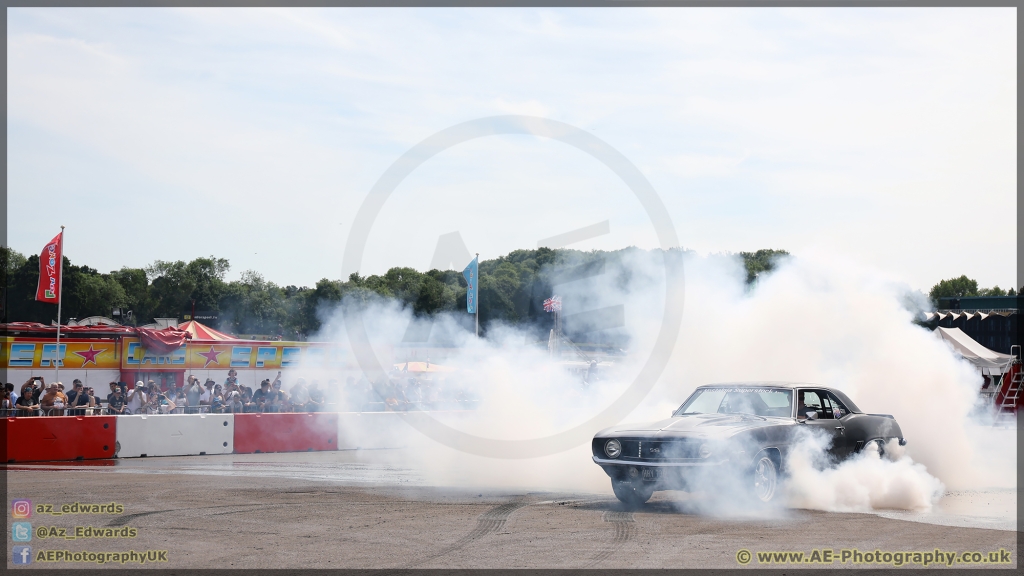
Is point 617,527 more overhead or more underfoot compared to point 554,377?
more underfoot

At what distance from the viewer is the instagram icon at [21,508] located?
7.77 meters

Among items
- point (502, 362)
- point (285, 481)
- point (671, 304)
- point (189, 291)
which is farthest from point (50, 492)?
point (189, 291)

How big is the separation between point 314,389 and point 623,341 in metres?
7.43

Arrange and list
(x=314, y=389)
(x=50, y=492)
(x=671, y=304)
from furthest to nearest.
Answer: (x=314, y=389) < (x=671, y=304) < (x=50, y=492)

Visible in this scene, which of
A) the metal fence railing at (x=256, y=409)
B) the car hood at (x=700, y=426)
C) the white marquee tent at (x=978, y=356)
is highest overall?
the white marquee tent at (x=978, y=356)

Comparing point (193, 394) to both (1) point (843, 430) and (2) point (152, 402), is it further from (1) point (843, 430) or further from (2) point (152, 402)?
(1) point (843, 430)

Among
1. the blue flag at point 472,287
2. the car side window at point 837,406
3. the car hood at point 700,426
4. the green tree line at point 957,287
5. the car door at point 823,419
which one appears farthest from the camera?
the green tree line at point 957,287

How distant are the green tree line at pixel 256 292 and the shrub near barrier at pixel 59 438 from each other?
70.8 feet

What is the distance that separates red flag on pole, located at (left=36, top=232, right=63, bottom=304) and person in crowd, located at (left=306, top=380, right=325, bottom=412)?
26.5 feet

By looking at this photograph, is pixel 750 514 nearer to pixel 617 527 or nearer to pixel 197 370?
pixel 617 527

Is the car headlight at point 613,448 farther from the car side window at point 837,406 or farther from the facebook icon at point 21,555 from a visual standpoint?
the facebook icon at point 21,555

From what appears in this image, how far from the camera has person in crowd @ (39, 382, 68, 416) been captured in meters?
15.4

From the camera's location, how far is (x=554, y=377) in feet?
49.9

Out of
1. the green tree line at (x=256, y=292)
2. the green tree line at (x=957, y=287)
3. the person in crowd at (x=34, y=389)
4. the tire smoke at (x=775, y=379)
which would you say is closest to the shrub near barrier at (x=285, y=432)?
the tire smoke at (x=775, y=379)
